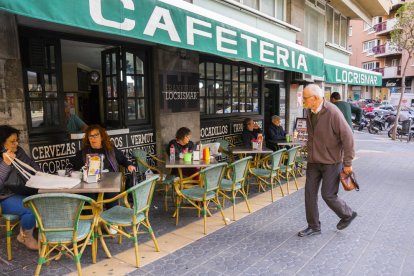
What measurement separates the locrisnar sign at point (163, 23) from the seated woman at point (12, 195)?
172 centimetres

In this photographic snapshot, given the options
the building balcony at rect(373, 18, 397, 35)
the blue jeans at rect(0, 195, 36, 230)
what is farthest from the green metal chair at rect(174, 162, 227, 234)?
the building balcony at rect(373, 18, 397, 35)

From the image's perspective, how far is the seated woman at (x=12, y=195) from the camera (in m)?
3.57

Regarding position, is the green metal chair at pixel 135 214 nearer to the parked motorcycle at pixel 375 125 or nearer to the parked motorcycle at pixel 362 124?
the parked motorcycle at pixel 375 125

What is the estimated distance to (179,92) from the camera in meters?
6.63

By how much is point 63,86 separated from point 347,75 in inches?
290

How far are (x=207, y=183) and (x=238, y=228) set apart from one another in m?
0.81

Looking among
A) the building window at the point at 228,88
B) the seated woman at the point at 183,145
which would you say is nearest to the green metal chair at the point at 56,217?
the seated woman at the point at 183,145

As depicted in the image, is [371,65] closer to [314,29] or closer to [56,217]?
[314,29]

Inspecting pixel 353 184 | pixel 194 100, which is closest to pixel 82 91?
pixel 194 100

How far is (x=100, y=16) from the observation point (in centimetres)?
301

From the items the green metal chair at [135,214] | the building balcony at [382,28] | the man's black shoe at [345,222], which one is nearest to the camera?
the green metal chair at [135,214]

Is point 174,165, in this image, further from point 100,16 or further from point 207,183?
point 100,16

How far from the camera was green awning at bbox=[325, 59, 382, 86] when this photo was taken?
8094 millimetres

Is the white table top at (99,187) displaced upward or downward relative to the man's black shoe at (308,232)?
upward
